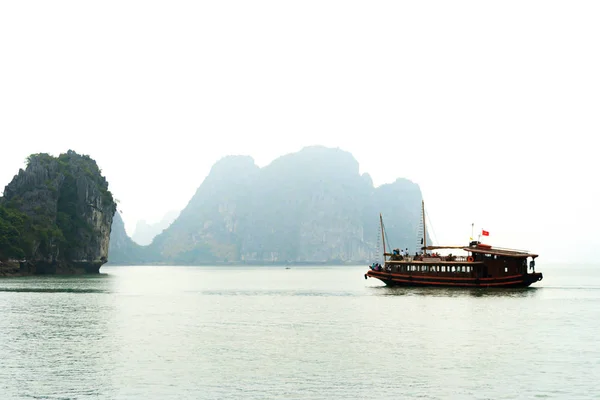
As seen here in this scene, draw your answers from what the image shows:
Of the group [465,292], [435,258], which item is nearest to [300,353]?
[465,292]

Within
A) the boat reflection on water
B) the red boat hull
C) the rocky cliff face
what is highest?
the rocky cliff face

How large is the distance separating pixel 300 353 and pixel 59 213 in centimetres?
14436

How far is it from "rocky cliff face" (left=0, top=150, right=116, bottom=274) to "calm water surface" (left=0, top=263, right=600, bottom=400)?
89575 millimetres

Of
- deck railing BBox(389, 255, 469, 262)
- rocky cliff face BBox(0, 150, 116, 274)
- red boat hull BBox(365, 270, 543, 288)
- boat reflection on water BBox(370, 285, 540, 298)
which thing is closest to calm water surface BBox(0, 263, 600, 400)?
boat reflection on water BBox(370, 285, 540, 298)

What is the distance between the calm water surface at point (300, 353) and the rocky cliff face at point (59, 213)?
294 ft

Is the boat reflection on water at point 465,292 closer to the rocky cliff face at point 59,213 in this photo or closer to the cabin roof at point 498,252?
the cabin roof at point 498,252

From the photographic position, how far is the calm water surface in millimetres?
27531

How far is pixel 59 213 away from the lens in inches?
6585

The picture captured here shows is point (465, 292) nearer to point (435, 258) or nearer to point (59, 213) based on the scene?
point (435, 258)

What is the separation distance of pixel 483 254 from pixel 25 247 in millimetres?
101341

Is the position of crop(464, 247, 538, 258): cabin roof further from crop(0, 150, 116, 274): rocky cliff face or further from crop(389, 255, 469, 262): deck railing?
crop(0, 150, 116, 274): rocky cliff face

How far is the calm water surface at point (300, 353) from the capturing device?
27.5 meters

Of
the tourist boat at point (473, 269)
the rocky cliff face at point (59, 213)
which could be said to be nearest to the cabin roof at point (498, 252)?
the tourist boat at point (473, 269)

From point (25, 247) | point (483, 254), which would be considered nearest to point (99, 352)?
point (483, 254)
